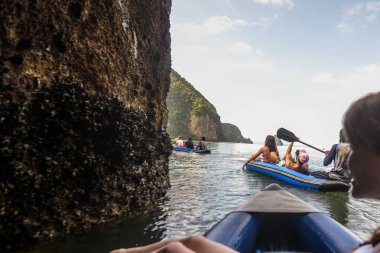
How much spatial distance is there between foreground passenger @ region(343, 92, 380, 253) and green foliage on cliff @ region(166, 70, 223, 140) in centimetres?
9119

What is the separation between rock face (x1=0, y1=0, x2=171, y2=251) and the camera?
11.4ft

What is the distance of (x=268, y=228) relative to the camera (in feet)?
13.1

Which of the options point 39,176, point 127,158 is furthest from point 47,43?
point 127,158

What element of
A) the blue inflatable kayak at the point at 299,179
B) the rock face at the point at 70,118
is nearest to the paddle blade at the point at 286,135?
the blue inflatable kayak at the point at 299,179

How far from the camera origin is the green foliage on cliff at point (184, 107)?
96.6 metres

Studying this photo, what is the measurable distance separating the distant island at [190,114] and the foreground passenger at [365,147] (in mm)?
90605

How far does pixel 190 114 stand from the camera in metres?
98.8

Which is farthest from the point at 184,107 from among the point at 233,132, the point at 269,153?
the point at 269,153

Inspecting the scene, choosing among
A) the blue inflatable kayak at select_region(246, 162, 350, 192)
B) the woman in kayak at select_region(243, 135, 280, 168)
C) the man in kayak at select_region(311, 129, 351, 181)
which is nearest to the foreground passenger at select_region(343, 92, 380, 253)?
the man in kayak at select_region(311, 129, 351, 181)

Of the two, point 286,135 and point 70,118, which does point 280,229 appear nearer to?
point 70,118

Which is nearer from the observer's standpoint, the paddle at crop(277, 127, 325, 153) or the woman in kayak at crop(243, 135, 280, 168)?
the paddle at crop(277, 127, 325, 153)

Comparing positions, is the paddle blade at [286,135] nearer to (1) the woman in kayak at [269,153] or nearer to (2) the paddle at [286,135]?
(2) the paddle at [286,135]

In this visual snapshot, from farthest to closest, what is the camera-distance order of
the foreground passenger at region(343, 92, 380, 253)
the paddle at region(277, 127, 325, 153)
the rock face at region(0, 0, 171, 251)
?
the paddle at region(277, 127, 325, 153) → the rock face at region(0, 0, 171, 251) → the foreground passenger at region(343, 92, 380, 253)

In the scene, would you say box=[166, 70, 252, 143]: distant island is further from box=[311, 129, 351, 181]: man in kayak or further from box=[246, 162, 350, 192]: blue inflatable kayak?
box=[311, 129, 351, 181]: man in kayak
